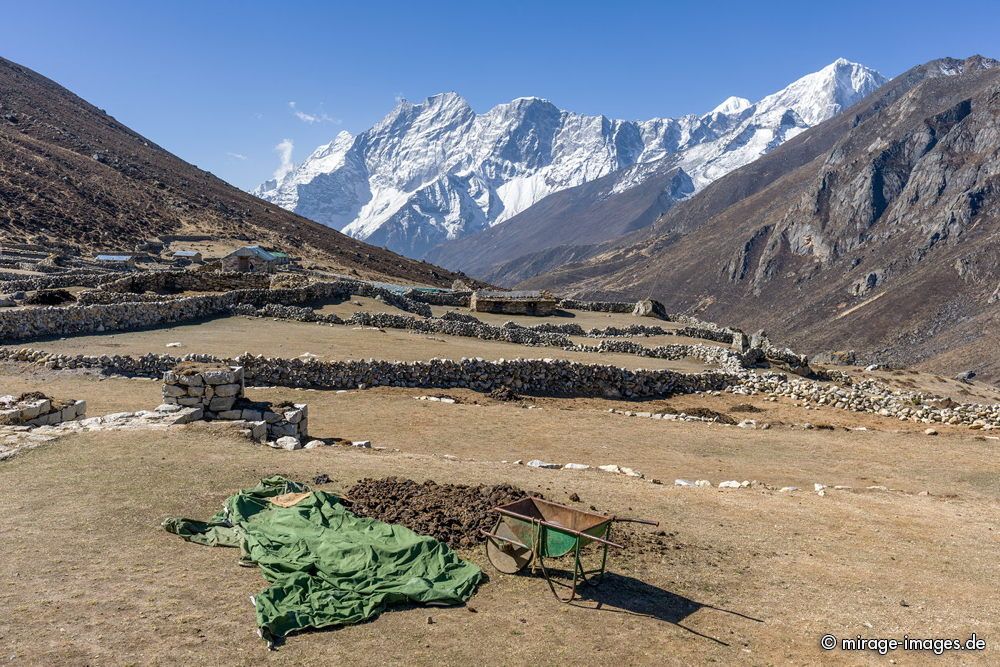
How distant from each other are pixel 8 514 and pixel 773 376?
2613 cm

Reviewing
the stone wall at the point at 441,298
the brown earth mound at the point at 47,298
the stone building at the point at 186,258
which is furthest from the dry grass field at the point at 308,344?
the stone building at the point at 186,258

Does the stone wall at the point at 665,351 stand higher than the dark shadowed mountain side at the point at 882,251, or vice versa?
the dark shadowed mountain side at the point at 882,251

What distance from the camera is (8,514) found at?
9914 millimetres

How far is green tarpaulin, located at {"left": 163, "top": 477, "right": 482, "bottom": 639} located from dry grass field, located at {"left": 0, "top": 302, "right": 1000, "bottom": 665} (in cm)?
21

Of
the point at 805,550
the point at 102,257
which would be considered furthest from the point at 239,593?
the point at 102,257

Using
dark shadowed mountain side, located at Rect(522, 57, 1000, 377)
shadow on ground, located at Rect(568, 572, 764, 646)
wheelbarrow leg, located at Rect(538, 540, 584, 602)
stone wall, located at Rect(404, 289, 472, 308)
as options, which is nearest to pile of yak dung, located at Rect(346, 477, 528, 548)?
wheelbarrow leg, located at Rect(538, 540, 584, 602)

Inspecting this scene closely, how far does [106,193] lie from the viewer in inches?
3209

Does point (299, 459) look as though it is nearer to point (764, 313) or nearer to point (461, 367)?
point (461, 367)

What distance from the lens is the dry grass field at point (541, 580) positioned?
7215 mm

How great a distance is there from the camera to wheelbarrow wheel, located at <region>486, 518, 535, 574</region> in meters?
8.94

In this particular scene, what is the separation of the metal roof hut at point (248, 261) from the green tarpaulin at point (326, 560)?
4489 cm

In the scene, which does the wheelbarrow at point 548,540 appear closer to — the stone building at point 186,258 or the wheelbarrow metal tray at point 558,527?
the wheelbarrow metal tray at point 558,527

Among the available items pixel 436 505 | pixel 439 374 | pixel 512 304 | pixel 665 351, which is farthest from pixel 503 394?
pixel 512 304

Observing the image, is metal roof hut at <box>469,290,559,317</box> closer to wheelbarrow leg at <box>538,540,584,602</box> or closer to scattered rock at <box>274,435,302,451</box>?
scattered rock at <box>274,435,302,451</box>
